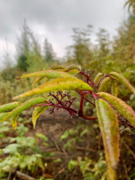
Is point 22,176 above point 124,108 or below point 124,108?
below

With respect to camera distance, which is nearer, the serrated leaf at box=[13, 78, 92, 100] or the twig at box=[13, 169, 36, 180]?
the serrated leaf at box=[13, 78, 92, 100]

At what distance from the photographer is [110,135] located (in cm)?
19

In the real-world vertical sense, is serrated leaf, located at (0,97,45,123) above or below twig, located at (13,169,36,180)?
above

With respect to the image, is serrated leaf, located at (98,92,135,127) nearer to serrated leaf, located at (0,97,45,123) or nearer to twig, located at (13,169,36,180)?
serrated leaf, located at (0,97,45,123)

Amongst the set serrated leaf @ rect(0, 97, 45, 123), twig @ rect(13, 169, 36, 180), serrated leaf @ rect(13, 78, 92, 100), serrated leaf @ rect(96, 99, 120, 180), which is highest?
serrated leaf @ rect(13, 78, 92, 100)

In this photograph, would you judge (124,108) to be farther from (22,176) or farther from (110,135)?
(22,176)

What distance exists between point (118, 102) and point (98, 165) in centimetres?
107

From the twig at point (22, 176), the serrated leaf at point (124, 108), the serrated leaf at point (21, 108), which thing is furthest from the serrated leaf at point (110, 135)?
the twig at point (22, 176)

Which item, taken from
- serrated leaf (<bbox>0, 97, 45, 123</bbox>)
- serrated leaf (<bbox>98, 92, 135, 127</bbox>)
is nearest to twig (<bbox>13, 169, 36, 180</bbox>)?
serrated leaf (<bbox>0, 97, 45, 123</bbox>)

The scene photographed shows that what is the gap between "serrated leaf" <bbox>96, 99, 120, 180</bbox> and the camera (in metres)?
0.17

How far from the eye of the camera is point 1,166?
0.88 metres

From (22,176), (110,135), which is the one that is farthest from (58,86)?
(22,176)

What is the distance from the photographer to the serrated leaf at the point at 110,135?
0.17 meters

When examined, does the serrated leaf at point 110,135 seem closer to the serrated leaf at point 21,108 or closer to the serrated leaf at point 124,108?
the serrated leaf at point 124,108
